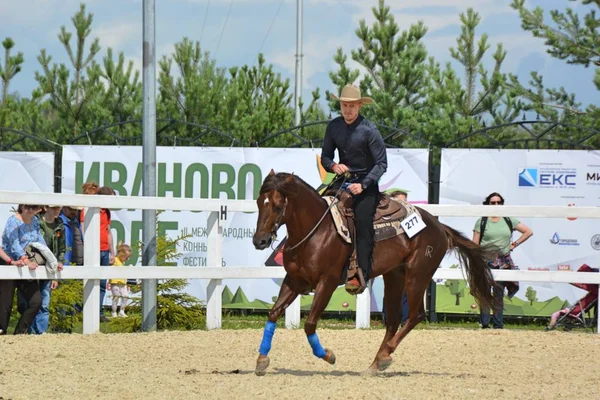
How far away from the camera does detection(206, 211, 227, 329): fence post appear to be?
508 inches

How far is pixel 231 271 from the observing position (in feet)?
42.5

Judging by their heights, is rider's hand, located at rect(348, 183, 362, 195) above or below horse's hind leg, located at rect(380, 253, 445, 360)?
above

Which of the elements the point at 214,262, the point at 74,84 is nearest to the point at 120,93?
the point at 74,84

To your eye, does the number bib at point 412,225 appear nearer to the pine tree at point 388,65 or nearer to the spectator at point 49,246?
the spectator at point 49,246

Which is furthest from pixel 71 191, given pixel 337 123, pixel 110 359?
pixel 337 123

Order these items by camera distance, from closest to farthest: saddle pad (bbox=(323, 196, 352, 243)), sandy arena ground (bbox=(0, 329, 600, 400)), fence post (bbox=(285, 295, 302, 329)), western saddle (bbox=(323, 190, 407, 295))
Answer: sandy arena ground (bbox=(0, 329, 600, 400)), saddle pad (bbox=(323, 196, 352, 243)), western saddle (bbox=(323, 190, 407, 295)), fence post (bbox=(285, 295, 302, 329))

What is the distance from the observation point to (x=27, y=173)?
52.8 feet

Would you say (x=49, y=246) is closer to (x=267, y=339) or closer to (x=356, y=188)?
(x=267, y=339)

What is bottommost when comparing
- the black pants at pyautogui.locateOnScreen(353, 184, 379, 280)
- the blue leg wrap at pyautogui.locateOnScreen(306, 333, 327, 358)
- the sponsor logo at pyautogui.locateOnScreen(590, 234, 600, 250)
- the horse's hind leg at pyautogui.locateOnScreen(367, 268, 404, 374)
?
the blue leg wrap at pyautogui.locateOnScreen(306, 333, 327, 358)

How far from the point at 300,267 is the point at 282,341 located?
8.94 feet

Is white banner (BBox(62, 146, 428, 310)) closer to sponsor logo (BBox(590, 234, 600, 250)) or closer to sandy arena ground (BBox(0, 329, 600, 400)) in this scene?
sponsor logo (BBox(590, 234, 600, 250))

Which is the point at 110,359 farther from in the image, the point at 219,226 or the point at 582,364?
the point at 582,364

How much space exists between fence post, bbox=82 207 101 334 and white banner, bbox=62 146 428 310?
3422mm

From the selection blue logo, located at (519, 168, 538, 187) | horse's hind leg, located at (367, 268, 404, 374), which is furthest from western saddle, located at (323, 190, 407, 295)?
blue logo, located at (519, 168, 538, 187)
